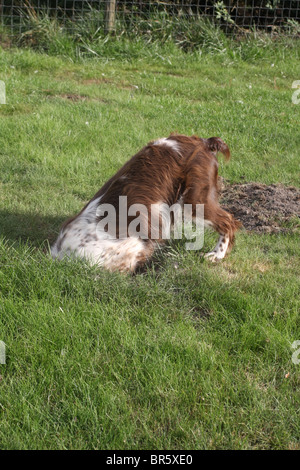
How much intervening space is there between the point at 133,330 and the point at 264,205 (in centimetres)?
233

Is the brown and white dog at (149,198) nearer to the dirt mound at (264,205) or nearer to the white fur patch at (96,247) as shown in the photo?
the white fur patch at (96,247)

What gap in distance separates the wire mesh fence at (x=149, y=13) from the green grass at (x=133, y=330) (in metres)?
4.18

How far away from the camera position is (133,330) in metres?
3.12

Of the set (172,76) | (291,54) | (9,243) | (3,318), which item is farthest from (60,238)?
(291,54)

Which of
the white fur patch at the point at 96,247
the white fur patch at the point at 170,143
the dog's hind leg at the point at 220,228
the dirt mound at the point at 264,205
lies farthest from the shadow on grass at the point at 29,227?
the dirt mound at the point at 264,205

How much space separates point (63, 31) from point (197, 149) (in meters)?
6.31

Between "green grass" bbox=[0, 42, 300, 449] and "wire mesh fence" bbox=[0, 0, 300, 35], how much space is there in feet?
13.7

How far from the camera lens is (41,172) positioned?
5.62m

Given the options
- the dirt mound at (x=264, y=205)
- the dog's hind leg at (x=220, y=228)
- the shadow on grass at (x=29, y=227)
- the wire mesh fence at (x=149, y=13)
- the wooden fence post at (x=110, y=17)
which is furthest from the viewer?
the wire mesh fence at (x=149, y=13)

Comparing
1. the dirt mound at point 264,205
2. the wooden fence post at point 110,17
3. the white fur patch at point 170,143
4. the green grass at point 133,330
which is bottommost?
the green grass at point 133,330

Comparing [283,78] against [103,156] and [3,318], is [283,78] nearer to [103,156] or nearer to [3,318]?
[103,156]

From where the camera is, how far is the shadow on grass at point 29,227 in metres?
4.41

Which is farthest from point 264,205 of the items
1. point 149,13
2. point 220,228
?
point 149,13

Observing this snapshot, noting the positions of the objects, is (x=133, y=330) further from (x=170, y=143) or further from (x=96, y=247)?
(x=170, y=143)
